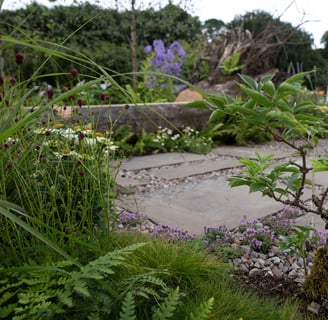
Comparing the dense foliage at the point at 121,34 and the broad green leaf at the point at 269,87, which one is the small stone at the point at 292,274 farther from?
the dense foliage at the point at 121,34

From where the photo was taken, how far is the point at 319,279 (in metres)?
1.38

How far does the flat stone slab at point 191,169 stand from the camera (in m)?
3.59

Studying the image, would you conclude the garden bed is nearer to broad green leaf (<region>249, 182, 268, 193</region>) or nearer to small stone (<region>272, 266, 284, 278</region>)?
small stone (<region>272, 266, 284, 278</region>)

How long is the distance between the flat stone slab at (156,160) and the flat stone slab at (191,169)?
0.51 ft

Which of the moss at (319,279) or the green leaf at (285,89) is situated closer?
the green leaf at (285,89)

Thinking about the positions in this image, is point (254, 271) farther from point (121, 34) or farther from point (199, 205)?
point (121, 34)

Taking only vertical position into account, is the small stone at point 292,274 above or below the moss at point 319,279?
below

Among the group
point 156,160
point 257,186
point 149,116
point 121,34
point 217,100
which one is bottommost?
point 156,160

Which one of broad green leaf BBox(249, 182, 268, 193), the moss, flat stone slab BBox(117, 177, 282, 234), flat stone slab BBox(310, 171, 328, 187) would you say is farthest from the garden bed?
broad green leaf BBox(249, 182, 268, 193)

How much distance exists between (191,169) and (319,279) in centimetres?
250

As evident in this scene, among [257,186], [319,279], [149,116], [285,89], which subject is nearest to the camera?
[285,89]

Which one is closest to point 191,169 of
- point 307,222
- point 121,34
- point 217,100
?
point 307,222

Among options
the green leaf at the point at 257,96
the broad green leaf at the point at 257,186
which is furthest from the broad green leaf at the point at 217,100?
the broad green leaf at the point at 257,186

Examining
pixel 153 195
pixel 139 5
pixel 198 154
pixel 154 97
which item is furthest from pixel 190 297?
pixel 139 5
